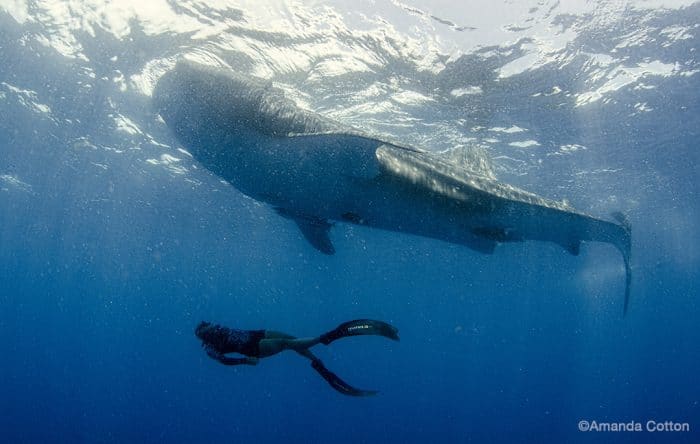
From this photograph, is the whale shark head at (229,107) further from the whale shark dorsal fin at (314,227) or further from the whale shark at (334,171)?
the whale shark dorsal fin at (314,227)

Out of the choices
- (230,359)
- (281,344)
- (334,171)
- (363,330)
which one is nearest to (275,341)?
(281,344)

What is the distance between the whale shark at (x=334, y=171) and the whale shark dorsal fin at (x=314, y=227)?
0.62 m

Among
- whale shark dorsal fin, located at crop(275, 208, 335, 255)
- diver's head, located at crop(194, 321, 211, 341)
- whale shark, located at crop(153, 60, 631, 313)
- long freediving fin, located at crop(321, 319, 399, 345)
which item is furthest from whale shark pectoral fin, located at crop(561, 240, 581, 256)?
diver's head, located at crop(194, 321, 211, 341)

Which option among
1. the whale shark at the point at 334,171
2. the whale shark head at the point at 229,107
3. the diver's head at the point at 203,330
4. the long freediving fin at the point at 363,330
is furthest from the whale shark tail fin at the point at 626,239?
the diver's head at the point at 203,330

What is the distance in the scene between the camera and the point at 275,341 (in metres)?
4.77

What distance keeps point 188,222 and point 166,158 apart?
48.6 ft

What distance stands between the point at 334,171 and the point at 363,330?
95.8 inches

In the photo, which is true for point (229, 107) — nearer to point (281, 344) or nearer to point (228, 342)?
point (228, 342)

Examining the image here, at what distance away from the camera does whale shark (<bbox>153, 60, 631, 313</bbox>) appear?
5691mm

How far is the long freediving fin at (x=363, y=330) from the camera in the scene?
176 inches

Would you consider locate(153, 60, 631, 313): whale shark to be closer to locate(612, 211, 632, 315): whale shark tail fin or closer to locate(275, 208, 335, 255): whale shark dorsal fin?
locate(612, 211, 632, 315): whale shark tail fin

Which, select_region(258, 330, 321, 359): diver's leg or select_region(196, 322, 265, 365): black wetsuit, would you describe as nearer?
select_region(258, 330, 321, 359): diver's leg

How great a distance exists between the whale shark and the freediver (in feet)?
7.23

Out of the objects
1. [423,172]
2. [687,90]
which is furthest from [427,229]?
[687,90]
